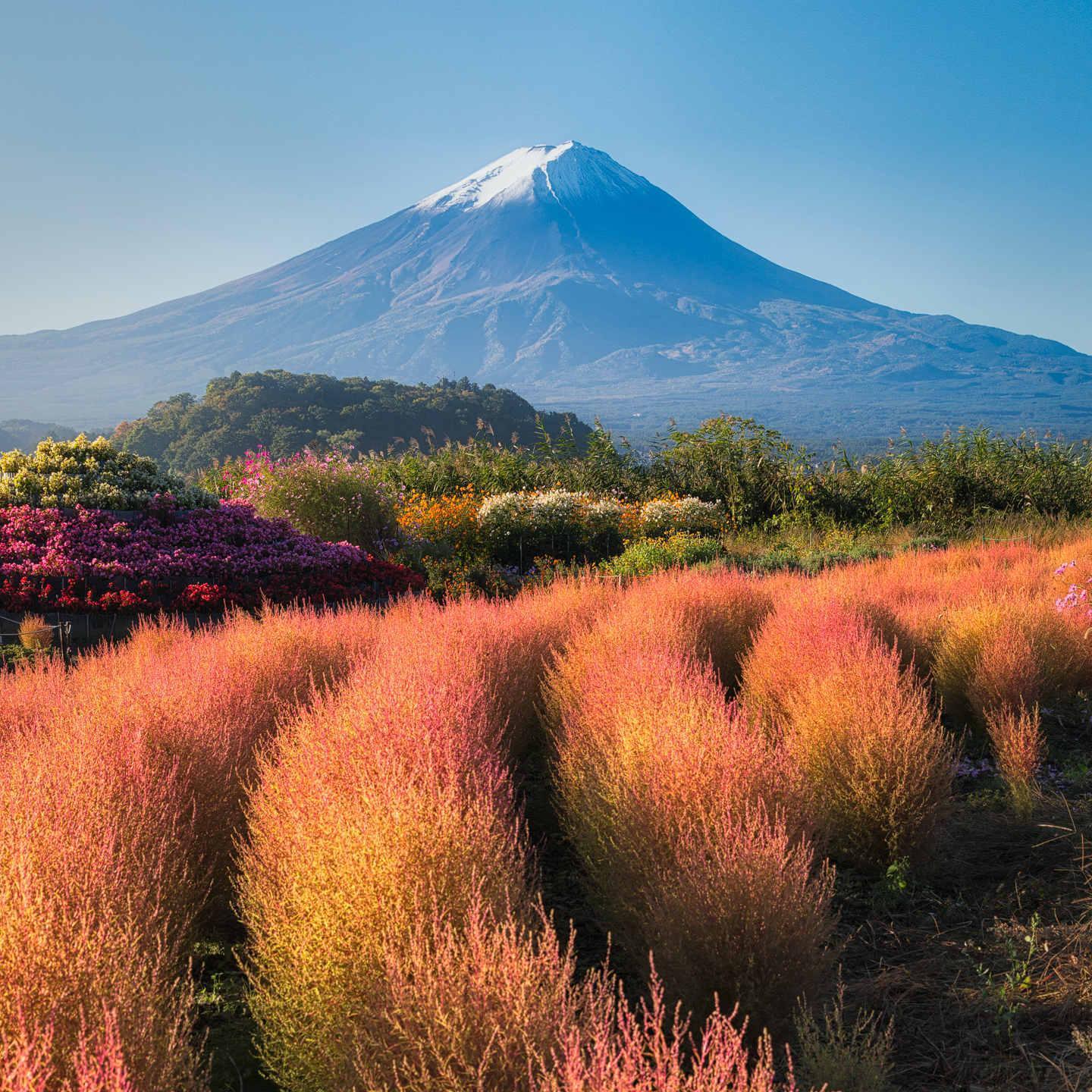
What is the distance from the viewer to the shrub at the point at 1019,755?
3949 mm

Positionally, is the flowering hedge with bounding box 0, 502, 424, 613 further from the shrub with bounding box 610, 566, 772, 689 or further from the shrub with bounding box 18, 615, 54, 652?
the shrub with bounding box 610, 566, 772, 689

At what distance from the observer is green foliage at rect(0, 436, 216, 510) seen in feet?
28.3

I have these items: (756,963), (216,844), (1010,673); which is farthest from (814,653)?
(216,844)

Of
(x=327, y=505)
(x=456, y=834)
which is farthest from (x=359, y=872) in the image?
(x=327, y=505)

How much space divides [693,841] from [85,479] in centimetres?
810

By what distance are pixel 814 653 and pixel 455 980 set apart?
3.23m

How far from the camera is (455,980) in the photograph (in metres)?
1.82

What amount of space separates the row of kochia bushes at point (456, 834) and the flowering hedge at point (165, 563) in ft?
9.23

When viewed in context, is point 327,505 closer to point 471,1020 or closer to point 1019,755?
point 1019,755

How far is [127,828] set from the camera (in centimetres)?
264

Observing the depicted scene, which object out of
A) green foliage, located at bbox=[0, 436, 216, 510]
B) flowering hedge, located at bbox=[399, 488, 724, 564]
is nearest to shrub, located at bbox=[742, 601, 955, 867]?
green foliage, located at bbox=[0, 436, 216, 510]

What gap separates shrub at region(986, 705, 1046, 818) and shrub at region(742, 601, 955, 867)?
30 centimetres

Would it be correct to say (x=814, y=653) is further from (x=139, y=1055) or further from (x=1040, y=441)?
(x=1040, y=441)

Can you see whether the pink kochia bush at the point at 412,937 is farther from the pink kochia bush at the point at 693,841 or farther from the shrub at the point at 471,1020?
the pink kochia bush at the point at 693,841
